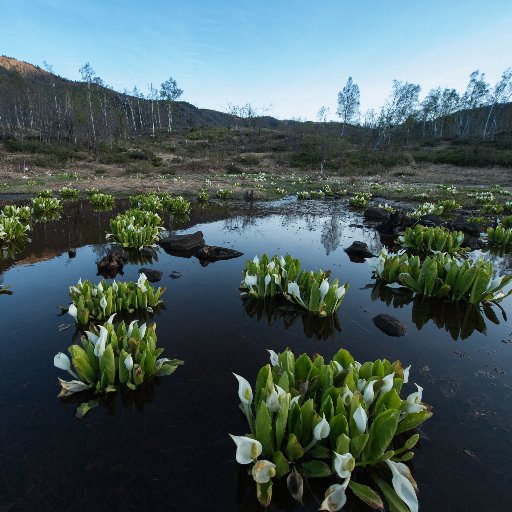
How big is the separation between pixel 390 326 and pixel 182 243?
558cm

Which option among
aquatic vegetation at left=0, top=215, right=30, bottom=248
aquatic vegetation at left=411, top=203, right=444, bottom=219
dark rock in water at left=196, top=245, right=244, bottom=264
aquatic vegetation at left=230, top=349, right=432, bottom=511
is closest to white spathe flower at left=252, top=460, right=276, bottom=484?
aquatic vegetation at left=230, top=349, right=432, bottom=511

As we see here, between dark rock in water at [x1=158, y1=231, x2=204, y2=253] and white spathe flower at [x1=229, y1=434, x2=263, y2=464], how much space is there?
22.0 feet

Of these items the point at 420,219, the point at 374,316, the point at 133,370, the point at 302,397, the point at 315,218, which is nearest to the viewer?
the point at 302,397

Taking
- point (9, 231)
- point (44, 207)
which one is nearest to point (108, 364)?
point (9, 231)

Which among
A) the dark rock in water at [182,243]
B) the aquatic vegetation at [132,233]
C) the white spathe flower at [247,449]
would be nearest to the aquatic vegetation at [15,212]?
the aquatic vegetation at [132,233]

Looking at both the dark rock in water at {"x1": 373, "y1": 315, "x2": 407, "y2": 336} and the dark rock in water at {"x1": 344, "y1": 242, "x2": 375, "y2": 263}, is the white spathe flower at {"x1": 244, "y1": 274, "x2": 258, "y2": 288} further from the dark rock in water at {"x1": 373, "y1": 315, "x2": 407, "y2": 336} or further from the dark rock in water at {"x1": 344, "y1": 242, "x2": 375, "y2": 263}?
the dark rock in water at {"x1": 344, "y1": 242, "x2": 375, "y2": 263}

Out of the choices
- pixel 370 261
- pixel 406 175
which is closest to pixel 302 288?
pixel 370 261

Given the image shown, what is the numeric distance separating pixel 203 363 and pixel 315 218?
37.7 ft

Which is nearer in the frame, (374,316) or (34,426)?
(34,426)

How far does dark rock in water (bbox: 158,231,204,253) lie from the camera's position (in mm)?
8648

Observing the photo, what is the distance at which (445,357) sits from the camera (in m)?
4.13

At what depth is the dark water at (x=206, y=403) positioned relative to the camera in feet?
7.80

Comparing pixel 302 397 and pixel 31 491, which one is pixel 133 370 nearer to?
pixel 31 491

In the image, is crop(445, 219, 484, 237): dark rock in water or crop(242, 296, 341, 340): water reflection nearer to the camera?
crop(242, 296, 341, 340): water reflection
